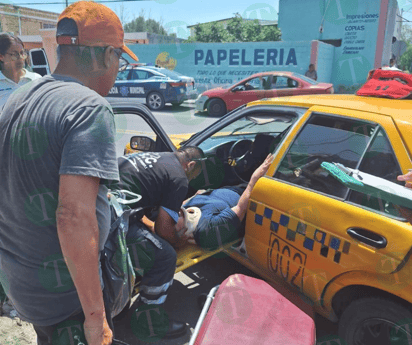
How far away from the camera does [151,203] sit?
2479 millimetres

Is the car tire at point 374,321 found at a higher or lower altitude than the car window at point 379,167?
lower

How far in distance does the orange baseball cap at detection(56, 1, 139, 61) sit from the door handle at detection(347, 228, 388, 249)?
1.42 m

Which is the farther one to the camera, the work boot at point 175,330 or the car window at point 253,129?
the car window at point 253,129

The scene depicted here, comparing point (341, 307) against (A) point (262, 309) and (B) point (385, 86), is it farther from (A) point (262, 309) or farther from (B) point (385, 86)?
(B) point (385, 86)

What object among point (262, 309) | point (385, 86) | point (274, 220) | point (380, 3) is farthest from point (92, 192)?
point (380, 3)

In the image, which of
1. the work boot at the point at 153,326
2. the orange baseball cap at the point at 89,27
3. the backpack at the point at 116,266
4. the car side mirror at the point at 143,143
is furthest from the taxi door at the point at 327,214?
the orange baseball cap at the point at 89,27

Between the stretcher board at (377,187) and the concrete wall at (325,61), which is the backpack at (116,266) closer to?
the stretcher board at (377,187)

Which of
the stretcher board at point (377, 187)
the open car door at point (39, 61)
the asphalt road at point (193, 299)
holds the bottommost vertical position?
the asphalt road at point (193, 299)

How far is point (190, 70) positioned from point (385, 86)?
672 inches

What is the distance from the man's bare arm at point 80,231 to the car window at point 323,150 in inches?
56.4

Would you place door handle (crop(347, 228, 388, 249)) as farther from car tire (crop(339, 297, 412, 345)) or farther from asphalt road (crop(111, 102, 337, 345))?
asphalt road (crop(111, 102, 337, 345))

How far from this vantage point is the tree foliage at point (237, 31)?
2578cm

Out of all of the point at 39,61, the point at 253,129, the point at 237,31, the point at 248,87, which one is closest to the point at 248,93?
the point at 248,87

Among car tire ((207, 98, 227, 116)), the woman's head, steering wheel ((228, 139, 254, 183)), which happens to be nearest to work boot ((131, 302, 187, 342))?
steering wheel ((228, 139, 254, 183))
